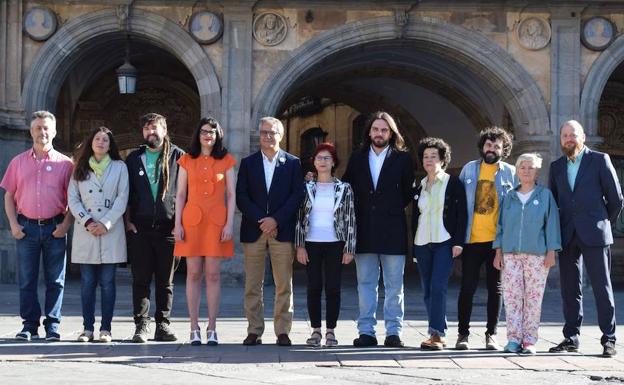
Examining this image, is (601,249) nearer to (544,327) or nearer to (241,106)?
(544,327)

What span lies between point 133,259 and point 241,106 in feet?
29.4

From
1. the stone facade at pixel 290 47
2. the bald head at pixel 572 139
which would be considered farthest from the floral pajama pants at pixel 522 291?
the stone facade at pixel 290 47

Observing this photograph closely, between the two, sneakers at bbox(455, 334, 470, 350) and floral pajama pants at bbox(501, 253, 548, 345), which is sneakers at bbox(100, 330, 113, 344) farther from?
floral pajama pants at bbox(501, 253, 548, 345)

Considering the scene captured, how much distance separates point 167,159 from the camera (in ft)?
32.2

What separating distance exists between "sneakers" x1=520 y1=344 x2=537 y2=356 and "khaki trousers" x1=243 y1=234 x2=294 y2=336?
5.83 ft

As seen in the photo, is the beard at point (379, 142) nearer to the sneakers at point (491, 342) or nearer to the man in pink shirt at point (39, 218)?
the sneakers at point (491, 342)

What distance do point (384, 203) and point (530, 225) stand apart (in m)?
1.12

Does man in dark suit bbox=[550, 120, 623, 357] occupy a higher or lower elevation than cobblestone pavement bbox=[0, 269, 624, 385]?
higher

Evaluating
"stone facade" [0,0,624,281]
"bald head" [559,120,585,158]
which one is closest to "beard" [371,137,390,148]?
"bald head" [559,120,585,158]

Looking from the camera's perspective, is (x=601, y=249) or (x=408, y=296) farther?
(x=408, y=296)

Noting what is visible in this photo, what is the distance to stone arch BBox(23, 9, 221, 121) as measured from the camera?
18.5 metres

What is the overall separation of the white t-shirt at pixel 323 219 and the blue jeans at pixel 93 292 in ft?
5.14

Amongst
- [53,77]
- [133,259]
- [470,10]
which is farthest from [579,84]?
[133,259]

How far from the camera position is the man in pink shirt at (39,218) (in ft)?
32.2
